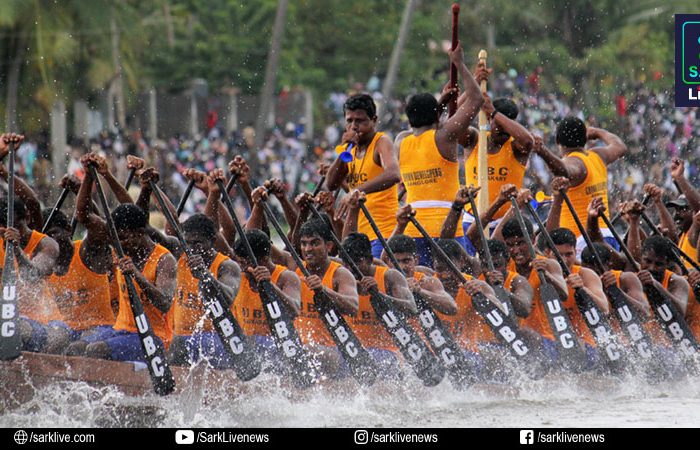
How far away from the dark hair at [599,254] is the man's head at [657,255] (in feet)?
0.75

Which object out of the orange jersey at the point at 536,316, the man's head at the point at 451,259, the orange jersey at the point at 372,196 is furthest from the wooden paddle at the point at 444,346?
the orange jersey at the point at 372,196

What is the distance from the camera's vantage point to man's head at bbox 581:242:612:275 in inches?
369

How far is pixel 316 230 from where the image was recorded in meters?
8.13

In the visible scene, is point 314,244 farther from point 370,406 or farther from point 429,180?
point 429,180

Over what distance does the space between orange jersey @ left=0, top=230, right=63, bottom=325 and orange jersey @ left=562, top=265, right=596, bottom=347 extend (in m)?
2.93

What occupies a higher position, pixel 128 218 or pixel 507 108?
pixel 507 108

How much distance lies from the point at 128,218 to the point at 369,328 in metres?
1.44

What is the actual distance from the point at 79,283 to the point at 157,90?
805 inches

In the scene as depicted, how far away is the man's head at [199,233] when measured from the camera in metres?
7.80

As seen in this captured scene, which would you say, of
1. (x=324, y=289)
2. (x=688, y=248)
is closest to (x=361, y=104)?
(x=324, y=289)

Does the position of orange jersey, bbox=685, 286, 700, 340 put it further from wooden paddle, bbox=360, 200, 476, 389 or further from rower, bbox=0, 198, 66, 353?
rower, bbox=0, 198, 66, 353

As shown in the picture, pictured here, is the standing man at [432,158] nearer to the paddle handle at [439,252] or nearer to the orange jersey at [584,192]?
the paddle handle at [439,252]

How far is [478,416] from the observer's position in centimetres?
791
